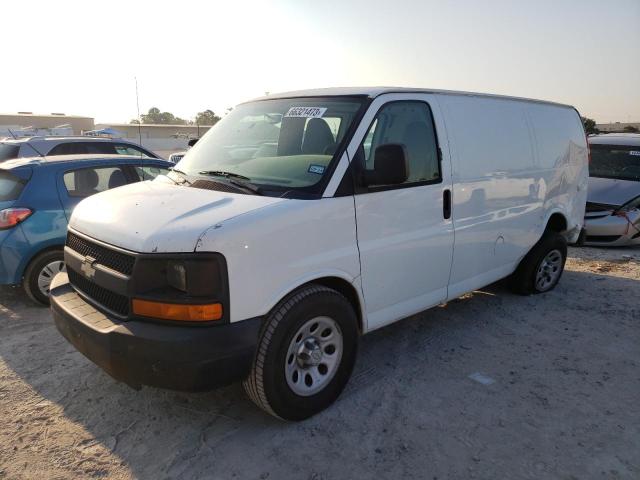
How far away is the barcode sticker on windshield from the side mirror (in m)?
0.57

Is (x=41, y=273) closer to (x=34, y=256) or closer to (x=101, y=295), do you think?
→ (x=34, y=256)

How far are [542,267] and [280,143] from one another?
3.54 metres

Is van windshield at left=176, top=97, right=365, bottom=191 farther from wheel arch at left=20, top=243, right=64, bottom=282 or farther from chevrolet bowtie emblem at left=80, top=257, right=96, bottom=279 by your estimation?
wheel arch at left=20, top=243, right=64, bottom=282

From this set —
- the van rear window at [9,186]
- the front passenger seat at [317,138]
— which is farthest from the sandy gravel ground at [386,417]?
the front passenger seat at [317,138]

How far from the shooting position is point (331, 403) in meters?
3.33

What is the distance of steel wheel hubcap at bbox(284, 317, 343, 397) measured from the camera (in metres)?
3.06

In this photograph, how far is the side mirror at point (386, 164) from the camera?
10.8 ft

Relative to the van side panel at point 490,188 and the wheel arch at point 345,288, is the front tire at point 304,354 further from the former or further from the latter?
the van side panel at point 490,188

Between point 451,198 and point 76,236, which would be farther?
point 451,198

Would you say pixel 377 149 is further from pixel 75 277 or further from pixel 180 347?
pixel 75 277

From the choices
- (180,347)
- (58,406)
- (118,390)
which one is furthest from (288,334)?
(58,406)

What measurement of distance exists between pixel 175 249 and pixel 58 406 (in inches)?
65.8

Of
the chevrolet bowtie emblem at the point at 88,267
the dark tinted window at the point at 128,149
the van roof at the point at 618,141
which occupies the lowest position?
the chevrolet bowtie emblem at the point at 88,267

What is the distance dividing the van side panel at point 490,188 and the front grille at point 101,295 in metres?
2.58
